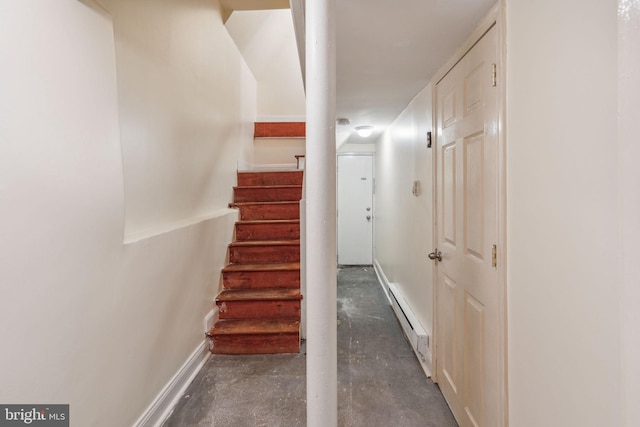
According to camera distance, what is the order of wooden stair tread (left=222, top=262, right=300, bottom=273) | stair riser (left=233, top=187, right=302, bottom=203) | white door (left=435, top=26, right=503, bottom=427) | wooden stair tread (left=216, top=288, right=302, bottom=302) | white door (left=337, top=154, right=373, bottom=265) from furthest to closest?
white door (left=337, top=154, right=373, bottom=265) < stair riser (left=233, top=187, right=302, bottom=203) < wooden stair tread (left=222, top=262, right=300, bottom=273) < wooden stair tread (left=216, top=288, right=302, bottom=302) < white door (left=435, top=26, right=503, bottom=427)

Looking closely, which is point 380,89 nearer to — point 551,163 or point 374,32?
point 374,32

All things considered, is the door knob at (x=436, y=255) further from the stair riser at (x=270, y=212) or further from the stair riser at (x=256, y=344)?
the stair riser at (x=270, y=212)

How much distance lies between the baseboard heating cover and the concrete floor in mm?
91

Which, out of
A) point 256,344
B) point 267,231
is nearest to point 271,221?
point 267,231

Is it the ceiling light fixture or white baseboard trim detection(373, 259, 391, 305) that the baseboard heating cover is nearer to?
white baseboard trim detection(373, 259, 391, 305)

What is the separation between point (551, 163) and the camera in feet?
2.76

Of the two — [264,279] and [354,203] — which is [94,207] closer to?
[264,279]

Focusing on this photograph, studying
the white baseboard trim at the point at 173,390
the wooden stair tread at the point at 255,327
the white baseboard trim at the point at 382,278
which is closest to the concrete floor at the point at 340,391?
the white baseboard trim at the point at 173,390

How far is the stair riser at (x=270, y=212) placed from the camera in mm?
3033

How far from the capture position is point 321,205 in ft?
2.53

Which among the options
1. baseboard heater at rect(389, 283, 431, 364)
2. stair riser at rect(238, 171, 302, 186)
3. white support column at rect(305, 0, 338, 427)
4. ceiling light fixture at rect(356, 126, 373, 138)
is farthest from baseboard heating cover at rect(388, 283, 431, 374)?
ceiling light fixture at rect(356, 126, 373, 138)

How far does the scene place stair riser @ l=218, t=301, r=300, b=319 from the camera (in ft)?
7.75

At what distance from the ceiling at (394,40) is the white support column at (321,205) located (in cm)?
52

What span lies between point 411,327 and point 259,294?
1254mm
